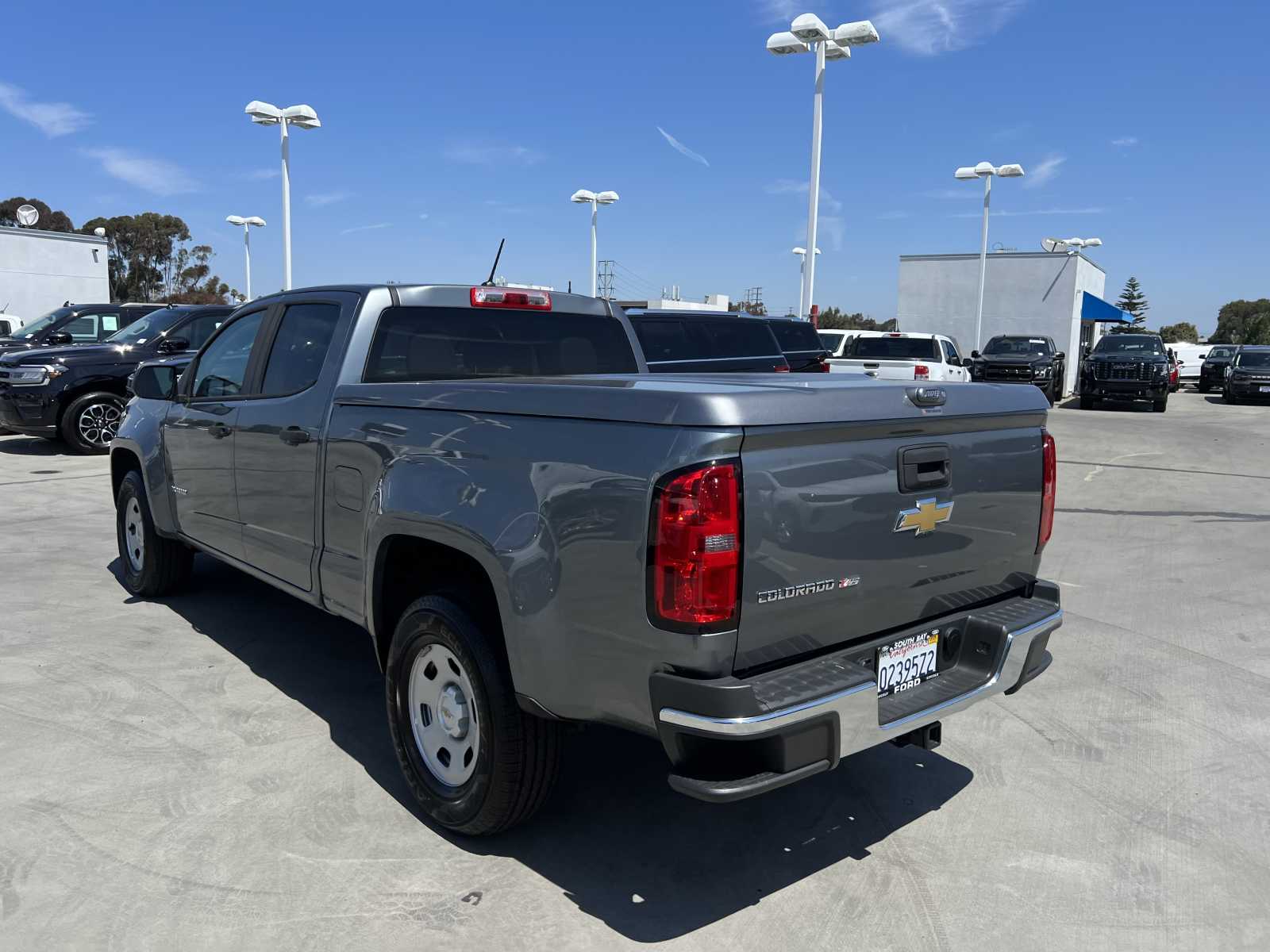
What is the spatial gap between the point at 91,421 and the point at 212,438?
370 inches

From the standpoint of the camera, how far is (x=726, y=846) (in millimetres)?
3426

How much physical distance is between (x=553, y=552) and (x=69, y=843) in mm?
2035

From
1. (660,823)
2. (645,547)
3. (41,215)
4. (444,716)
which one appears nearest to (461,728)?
(444,716)

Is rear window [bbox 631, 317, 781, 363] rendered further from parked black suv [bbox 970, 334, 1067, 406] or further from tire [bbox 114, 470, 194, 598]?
parked black suv [bbox 970, 334, 1067, 406]

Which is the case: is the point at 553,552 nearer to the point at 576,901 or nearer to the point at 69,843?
the point at 576,901

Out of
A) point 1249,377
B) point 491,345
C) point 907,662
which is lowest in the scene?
point 907,662

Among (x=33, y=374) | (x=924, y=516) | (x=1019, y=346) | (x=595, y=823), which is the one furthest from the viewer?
(x=1019, y=346)

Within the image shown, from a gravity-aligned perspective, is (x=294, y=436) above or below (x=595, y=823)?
above

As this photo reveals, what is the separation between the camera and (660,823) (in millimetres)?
3590

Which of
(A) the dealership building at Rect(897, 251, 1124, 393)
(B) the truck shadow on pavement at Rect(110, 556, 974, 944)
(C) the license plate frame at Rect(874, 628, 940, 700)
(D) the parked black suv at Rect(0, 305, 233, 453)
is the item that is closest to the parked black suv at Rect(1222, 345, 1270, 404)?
(A) the dealership building at Rect(897, 251, 1124, 393)

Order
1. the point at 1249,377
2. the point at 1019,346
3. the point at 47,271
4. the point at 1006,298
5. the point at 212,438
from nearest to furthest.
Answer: the point at 212,438 < the point at 1019,346 < the point at 1249,377 < the point at 47,271 < the point at 1006,298

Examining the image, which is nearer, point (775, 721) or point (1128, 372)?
point (775, 721)

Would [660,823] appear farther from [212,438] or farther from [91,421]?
[91,421]

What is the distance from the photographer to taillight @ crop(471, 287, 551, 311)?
4.52 m
